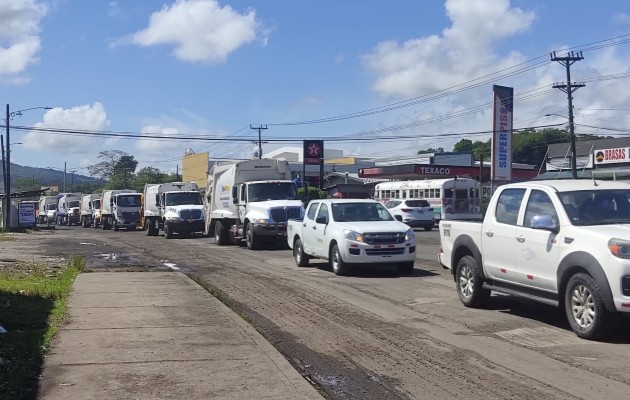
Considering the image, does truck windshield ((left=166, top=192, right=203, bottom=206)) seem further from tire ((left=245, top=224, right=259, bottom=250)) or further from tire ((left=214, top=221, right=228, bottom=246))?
tire ((left=245, top=224, right=259, bottom=250))

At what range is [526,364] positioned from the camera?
7.50 m

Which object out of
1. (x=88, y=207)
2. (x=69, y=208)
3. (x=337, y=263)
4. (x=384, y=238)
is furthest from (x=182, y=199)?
(x=69, y=208)

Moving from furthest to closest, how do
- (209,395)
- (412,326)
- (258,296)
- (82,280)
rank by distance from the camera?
(82,280) → (258,296) → (412,326) → (209,395)

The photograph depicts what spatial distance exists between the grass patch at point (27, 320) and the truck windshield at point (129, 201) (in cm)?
3143

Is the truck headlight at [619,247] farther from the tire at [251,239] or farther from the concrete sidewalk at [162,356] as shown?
the tire at [251,239]

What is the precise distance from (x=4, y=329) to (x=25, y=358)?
168cm

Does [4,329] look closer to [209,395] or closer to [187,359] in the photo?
[187,359]

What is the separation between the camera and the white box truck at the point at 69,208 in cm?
6881

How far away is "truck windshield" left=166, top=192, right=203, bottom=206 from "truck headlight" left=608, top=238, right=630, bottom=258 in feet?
101

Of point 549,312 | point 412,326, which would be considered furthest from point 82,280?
point 549,312

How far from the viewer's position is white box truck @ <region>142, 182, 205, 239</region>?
3569 centimetres

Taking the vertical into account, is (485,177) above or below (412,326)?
above

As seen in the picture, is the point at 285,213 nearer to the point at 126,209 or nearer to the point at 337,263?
the point at 337,263

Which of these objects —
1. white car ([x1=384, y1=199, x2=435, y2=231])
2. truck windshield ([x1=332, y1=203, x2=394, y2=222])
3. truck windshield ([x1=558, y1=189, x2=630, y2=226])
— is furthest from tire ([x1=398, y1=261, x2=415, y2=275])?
white car ([x1=384, y1=199, x2=435, y2=231])
